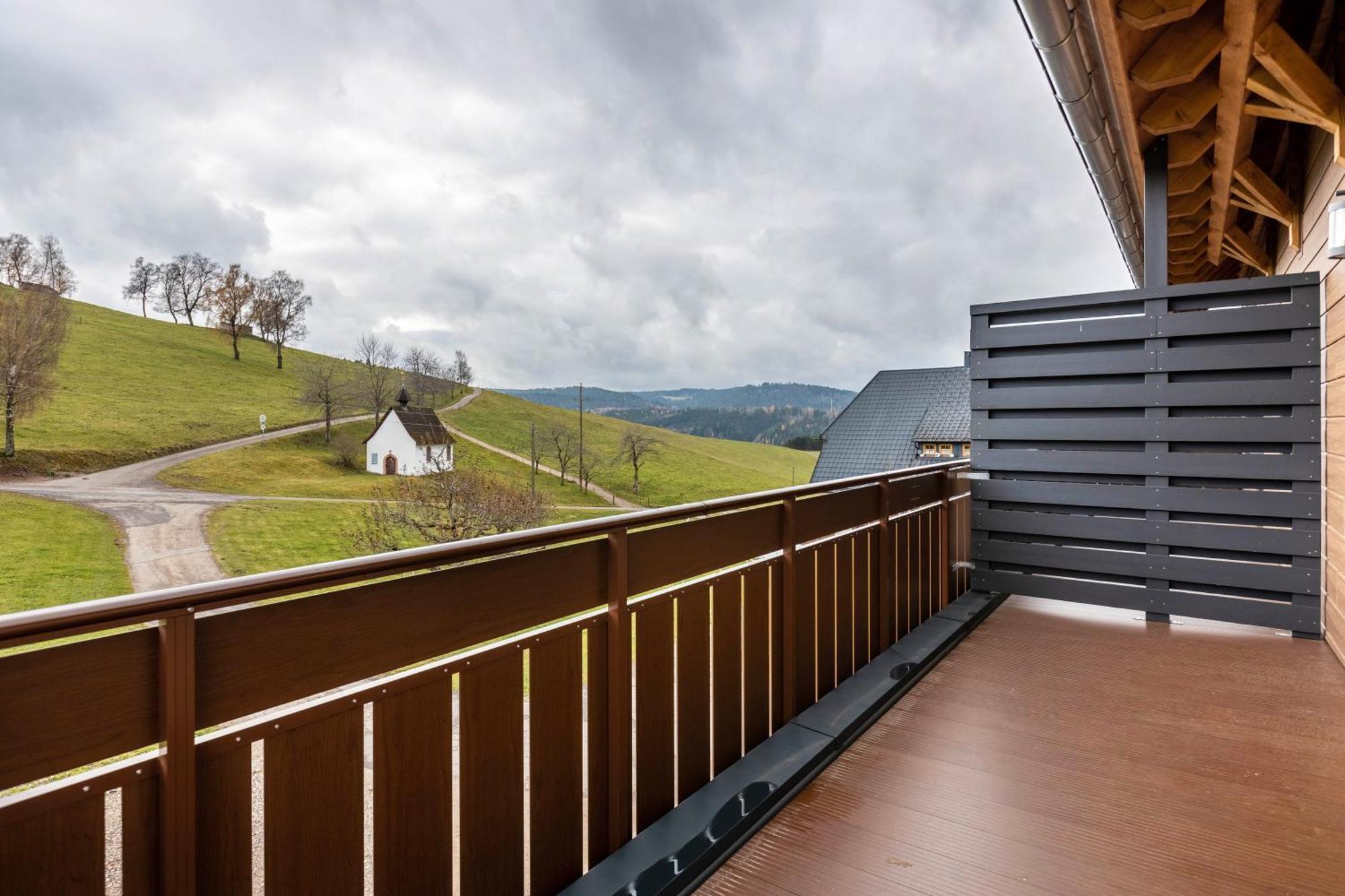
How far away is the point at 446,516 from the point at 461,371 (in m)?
31.5

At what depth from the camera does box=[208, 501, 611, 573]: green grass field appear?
22.9m

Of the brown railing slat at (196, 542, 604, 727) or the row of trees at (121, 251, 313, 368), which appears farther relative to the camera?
the row of trees at (121, 251, 313, 368)

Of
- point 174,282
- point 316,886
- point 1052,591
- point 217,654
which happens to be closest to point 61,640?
point 217,654

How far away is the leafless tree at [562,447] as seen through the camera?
3807cm

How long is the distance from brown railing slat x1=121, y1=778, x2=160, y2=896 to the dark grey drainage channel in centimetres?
85

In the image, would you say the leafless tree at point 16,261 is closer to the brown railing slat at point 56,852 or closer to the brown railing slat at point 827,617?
the brown railing slat at point 827,617

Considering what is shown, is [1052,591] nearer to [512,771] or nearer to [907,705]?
[907,705]

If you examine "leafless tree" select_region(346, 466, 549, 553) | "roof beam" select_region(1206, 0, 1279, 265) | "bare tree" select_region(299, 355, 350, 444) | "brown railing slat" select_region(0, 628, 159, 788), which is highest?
"bare tree" select_region(299, 355, 350, 444)

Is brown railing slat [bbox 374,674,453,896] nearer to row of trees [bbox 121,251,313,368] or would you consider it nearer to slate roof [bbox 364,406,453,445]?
slate roof [bbox 364,406,453,445]

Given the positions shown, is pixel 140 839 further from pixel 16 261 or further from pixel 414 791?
pixel 16 261

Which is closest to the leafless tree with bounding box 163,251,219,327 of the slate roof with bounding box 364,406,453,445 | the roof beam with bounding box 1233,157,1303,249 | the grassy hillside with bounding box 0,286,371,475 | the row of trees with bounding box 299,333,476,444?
the grassy hillside with bounding box 0,286,371,475

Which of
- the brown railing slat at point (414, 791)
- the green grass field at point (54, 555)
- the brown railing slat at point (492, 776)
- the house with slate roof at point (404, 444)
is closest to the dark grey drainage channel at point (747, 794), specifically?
the brown railing slat at point (492, 776)

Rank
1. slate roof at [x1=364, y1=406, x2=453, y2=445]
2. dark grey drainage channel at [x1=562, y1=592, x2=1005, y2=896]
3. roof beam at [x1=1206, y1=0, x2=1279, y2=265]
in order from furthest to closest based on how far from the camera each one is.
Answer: slate roof at [x1=364, y1=406, x2=453, y2=445] → roof beam at [x1=1206, y1=0, x2=1279, y2=265] → dark grey drainage channel at [x1=562, y1=592, x2=1005, y2=896]

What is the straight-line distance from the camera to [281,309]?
135 ft
